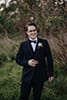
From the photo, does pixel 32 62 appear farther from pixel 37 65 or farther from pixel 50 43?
pixel 50 43

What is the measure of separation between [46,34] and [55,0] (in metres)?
1.11

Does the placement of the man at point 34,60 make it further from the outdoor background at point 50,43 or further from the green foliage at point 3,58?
the green foliage at point 3,58

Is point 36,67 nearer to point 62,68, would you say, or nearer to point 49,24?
point 49,24

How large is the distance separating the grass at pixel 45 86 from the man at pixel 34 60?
5.96 ft

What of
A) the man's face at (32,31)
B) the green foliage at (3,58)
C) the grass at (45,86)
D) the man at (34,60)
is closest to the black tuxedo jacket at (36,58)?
the man at (34,60)

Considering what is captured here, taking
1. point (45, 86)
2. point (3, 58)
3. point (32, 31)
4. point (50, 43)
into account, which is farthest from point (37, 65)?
point (3, 58)

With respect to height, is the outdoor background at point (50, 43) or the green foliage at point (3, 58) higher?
the outdoor background at point (50, 43)

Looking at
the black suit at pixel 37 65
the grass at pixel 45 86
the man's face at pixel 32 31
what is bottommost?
the grass at pixel 45 86

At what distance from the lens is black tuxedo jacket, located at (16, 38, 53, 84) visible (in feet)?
16.2

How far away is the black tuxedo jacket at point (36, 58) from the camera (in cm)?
493

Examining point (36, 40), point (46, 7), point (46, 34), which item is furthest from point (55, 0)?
point (36, 40)

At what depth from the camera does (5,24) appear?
11.8 meters

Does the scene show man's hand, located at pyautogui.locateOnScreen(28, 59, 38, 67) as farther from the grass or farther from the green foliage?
the green foliage

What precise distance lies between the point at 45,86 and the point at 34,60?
2478mm
